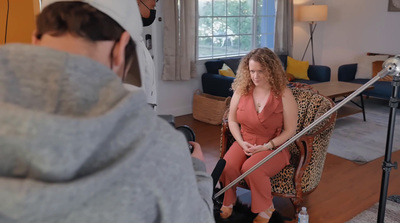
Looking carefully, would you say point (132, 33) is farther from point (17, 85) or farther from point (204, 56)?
point (204, 56)

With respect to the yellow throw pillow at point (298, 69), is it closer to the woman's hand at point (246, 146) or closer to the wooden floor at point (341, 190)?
the wooden floor at point (341, 190)

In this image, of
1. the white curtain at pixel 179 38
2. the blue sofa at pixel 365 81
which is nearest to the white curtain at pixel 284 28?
the blue sofa at pixel 365 81

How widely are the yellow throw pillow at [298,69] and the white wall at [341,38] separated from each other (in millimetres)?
739

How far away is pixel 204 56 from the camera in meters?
5.75

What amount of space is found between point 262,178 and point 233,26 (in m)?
4.01

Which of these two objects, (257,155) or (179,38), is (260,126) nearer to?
(257,155)

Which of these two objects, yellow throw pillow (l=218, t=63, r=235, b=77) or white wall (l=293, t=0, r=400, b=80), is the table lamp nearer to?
white wall (l=293, t=0, r=400, b=80)

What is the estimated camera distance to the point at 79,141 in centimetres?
48

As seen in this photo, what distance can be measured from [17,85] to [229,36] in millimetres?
5656

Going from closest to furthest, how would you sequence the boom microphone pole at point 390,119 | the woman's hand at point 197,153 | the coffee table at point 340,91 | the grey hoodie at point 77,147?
the grey hoodie at point 77,147 < the woman's hand at point 197,153 < the boom microphone pole at point 390,119 < the coffee table at point 340,91

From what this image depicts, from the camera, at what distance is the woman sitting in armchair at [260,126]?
97.4 inches

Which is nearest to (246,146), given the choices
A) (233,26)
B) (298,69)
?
(233,26)

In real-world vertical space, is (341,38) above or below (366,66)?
above

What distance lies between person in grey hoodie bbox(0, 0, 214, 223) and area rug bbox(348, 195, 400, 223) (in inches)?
94.0
